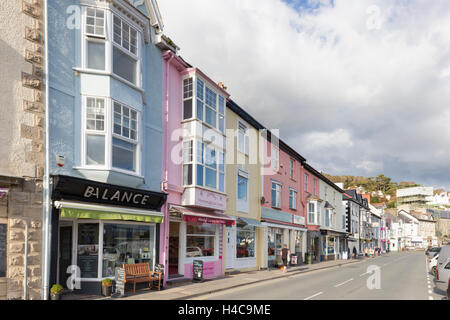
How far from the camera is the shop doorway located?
18531mm

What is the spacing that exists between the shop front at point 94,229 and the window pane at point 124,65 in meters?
4.33

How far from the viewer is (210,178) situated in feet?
63.7

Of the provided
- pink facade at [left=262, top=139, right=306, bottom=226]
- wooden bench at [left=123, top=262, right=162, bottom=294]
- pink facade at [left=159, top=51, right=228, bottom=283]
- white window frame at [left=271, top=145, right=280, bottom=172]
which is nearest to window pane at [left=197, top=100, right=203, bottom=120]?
pink facade at [left=159, top=51, right=228, bottom=283]

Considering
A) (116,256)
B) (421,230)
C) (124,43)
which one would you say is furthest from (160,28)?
(421,230)

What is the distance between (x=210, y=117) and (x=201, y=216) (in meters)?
5.20

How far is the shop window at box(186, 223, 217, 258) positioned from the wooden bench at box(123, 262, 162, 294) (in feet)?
12.2

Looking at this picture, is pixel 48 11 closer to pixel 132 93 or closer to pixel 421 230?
pixel 132 93

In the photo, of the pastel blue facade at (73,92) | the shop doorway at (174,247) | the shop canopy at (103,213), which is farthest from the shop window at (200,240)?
the pastel blue facade at (73,92)

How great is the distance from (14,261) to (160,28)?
36.6 ft

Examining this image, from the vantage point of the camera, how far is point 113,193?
13.5 m

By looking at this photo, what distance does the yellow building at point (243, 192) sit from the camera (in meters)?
22.9

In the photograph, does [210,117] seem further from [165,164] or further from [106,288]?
[106,288]

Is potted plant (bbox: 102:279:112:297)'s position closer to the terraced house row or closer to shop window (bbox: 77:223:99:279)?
the terraced house row

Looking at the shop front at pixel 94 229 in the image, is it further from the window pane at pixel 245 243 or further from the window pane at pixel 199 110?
the window pane at pixel 245 243
